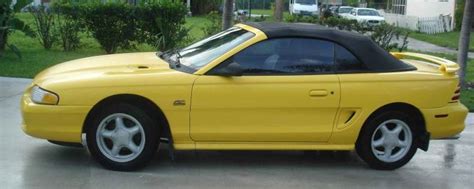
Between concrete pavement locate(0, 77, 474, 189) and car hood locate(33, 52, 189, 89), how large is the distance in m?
0.79

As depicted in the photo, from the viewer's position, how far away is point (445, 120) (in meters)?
6.21

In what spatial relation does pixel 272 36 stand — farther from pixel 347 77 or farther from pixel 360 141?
pixel 360 141

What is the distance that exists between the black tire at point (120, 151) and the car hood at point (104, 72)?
9.5 inches

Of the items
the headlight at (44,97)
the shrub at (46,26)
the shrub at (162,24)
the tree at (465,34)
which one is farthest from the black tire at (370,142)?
the shrub at (46,26)

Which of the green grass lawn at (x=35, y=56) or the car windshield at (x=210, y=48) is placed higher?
the car windshield at (x=210, y=48)

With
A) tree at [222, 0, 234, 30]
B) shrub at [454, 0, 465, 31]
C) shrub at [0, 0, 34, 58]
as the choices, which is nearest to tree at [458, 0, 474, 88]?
tree at [222, 0, 234, 30]

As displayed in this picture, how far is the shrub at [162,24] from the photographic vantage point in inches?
551

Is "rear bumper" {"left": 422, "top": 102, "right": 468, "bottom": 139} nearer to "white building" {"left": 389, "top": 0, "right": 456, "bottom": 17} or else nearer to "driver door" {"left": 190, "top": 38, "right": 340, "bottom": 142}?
"driver door" {"left": 190, "top": 38, "right": 340, "bottom": 142}

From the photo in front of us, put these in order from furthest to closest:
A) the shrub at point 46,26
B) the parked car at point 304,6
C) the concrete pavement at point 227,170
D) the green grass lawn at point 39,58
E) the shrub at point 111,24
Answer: the parked car at point 304,6, the shrub at point 46,26, the shrub at point 111,24, the green grass lawn at point 39,58, the concrete pavement at point 227,170

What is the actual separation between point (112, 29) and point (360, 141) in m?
9.10

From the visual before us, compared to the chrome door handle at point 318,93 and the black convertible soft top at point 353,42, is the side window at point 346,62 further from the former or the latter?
the chrome door handle at point 318,93

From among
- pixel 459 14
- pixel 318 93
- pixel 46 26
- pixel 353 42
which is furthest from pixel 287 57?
pixel 459 14

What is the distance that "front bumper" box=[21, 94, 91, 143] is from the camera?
5.52 metres

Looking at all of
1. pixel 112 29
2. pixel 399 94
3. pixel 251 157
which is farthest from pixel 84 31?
pixel 399 94
